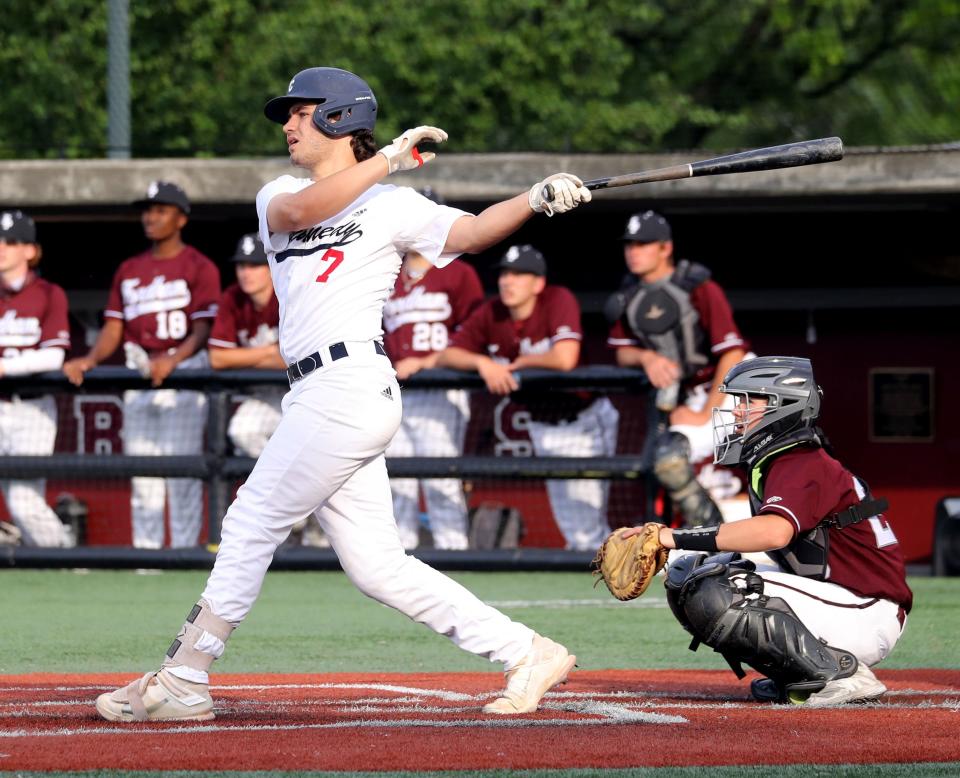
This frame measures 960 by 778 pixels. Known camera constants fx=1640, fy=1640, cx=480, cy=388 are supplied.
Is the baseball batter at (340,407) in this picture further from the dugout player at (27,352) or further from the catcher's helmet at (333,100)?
the dugout player at (27,352)

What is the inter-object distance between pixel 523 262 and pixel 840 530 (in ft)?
Result: 14.0

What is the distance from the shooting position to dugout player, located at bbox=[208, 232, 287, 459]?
8.67 m

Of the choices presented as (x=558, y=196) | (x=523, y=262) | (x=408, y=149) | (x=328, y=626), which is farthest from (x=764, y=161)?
(x=523, y=262)

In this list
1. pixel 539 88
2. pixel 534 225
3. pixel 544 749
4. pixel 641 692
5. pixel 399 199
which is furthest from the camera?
pixel 539 88

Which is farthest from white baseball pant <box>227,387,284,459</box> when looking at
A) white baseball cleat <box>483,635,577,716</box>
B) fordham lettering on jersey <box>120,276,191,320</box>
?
white baseball cleat <box>483,635,577,716</box>

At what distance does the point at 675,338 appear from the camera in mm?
8516

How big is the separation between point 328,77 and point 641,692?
1.94m

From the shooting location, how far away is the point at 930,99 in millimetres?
25375

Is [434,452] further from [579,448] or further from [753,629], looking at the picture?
[753,629]

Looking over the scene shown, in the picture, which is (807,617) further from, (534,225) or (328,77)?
(534,225)

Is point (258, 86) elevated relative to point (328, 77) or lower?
elevated

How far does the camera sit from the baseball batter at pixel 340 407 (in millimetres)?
4047

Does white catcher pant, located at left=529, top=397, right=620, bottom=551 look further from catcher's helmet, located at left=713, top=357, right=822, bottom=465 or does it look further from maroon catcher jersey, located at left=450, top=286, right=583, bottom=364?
catcher's helmet, located at left=713, top=357, right=822, bottom=465

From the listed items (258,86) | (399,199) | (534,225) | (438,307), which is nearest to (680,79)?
(258,86)
